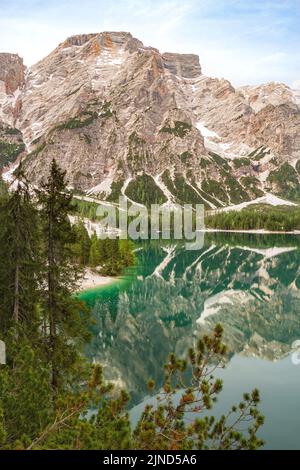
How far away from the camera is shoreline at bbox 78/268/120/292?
88.6 meters

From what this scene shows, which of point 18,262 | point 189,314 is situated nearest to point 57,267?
point 18,262

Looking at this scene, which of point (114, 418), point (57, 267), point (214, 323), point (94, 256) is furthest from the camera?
point (94, 256)

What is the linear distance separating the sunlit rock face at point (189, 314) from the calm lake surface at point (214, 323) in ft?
0.40

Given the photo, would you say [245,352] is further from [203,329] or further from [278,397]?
[278,397]

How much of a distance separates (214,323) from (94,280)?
35.9 meters

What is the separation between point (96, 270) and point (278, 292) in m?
41.3

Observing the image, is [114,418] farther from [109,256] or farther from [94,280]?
[109,256]

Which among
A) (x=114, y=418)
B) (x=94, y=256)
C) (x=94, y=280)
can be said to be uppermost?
(x=114, y=418)

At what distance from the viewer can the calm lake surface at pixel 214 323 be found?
38.3m

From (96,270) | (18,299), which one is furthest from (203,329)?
(96,270)

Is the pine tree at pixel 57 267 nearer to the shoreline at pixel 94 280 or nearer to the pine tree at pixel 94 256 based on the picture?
the shoreline at pixel 94 280

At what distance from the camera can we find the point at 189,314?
7262 centimetres
